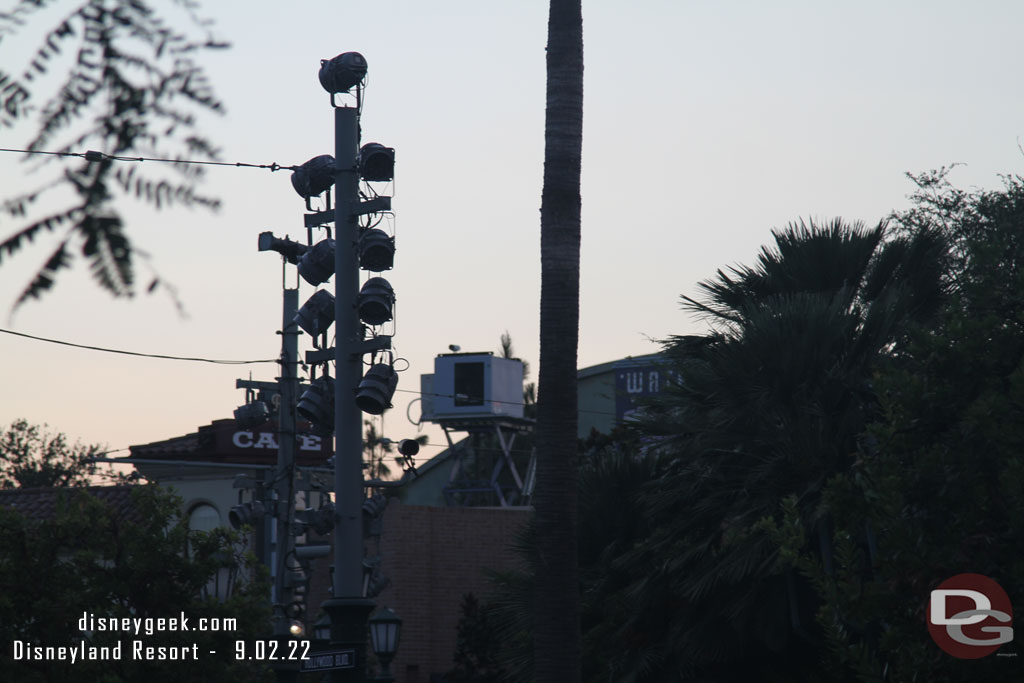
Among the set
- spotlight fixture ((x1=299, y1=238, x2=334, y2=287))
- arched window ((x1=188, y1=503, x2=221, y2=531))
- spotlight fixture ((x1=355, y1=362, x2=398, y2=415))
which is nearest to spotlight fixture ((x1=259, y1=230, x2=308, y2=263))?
spotlight fixture ((x1=299, y1=238, x2=334, y2=287))

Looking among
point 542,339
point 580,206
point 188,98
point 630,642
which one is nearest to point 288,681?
point 630,642

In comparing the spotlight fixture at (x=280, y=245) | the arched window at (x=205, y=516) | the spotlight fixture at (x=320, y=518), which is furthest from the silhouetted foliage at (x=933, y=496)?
the arched window at (x=205, y=516)

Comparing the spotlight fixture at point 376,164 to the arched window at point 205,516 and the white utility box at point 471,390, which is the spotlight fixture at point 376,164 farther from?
the white utility box at point 471,390

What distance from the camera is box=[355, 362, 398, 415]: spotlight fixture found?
609 inches

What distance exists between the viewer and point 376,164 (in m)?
16.2

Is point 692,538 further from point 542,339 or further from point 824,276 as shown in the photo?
point 542,339

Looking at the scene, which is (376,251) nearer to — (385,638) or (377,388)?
(377,388)

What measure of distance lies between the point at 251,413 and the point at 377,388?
3.18 metres

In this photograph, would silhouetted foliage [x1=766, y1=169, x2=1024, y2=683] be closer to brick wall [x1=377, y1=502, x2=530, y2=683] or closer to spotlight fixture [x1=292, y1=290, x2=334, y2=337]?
spotlight fixture [x1=292, y1=290, x2=334, y2=337]

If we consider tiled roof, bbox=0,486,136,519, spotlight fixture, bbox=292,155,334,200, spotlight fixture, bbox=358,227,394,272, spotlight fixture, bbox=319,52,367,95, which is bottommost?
tiled roof, bbox=0,486,136,519

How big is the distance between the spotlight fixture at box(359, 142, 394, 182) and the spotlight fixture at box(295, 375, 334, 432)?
9.06ft

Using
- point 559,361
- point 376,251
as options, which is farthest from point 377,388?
point 559,361

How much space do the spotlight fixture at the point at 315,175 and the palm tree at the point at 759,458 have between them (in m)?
5.72

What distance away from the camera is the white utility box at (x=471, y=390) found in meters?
48.5
